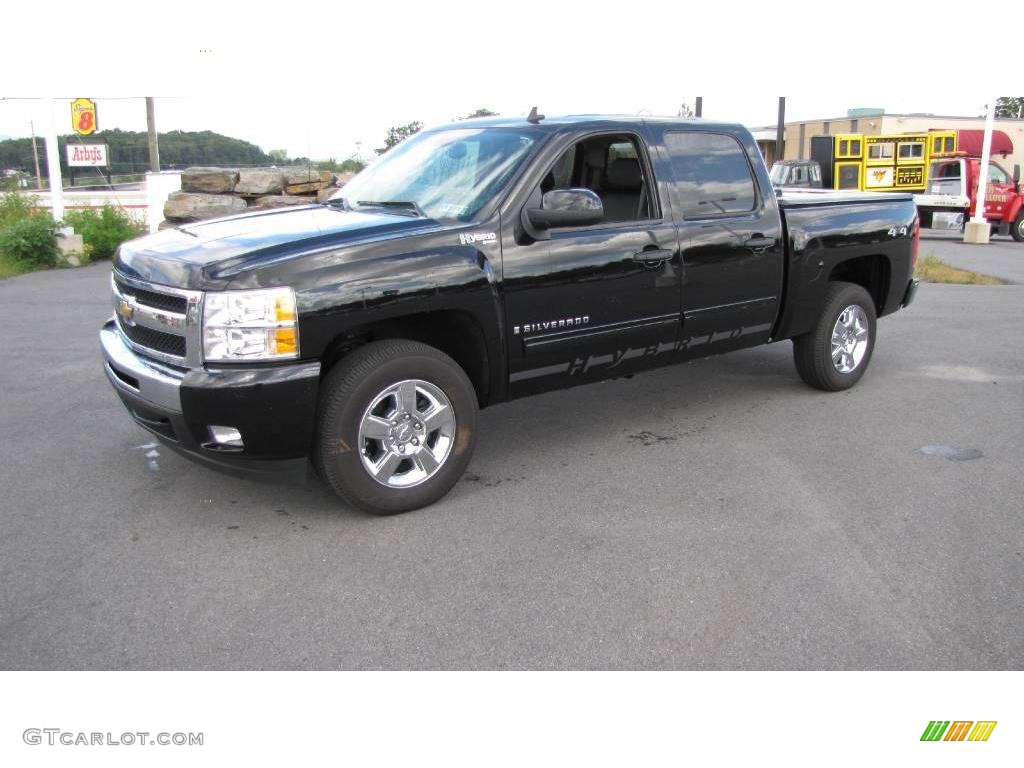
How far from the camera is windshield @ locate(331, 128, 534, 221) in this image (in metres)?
4.74

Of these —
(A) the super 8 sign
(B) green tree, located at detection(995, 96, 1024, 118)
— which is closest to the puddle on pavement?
(A) the super 8 sign

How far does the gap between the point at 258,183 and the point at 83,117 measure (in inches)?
197

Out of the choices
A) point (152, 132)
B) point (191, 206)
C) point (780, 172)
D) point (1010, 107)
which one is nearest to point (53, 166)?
point (191, 206)

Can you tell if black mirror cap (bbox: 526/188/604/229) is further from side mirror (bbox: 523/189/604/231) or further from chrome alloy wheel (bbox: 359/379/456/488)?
chrome alloy wheel (bbox: 359/379/456/488)

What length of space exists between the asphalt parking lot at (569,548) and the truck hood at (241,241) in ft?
4.03

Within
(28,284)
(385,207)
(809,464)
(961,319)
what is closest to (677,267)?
(809,464)

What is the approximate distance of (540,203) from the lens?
470 centimetres

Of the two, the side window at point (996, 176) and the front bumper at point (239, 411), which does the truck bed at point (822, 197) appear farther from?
the side window at point (996, 176)

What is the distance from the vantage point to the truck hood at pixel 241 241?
3.94 meters

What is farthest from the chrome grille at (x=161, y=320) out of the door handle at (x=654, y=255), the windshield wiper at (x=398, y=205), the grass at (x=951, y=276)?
the grass at (x=951, y=276)

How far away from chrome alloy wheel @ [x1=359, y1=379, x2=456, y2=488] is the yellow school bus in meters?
26.4

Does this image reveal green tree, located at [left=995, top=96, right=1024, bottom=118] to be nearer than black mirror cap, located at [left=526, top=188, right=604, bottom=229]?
No

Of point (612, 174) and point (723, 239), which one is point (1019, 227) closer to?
point (723, 239)

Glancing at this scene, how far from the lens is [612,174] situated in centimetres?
541
